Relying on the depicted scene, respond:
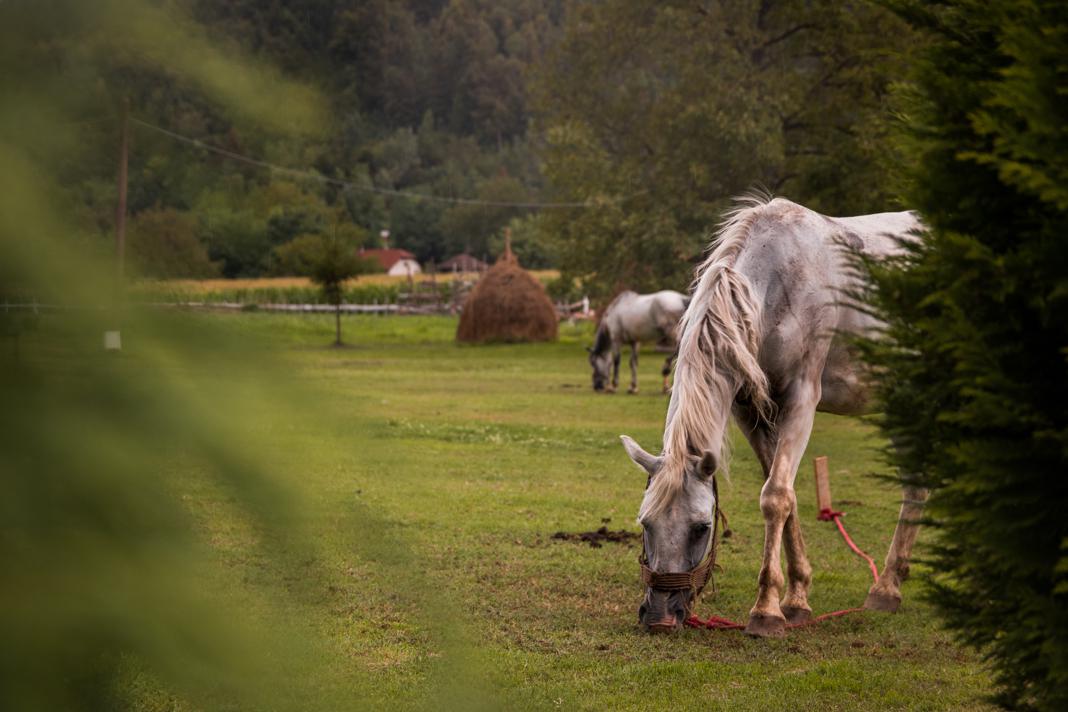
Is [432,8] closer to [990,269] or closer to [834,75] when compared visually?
[990,269]

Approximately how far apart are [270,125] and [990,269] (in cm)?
128

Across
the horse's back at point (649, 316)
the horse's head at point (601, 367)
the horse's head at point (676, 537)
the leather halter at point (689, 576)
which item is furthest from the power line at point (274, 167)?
the horse's back at point (649, 316)

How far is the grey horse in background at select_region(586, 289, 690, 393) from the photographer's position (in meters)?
20.7

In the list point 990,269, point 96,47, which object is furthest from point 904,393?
point 96,47

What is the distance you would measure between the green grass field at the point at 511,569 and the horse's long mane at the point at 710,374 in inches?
27.4

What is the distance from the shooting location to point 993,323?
1.61 metres

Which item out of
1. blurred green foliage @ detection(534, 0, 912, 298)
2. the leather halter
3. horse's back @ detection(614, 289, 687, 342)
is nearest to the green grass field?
the leather halter

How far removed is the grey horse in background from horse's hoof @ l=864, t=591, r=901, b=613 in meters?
15.0

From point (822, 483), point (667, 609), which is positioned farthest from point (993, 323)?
point (822, 483)

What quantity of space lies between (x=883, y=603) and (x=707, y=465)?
1.41 meters

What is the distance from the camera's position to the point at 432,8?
2.93 feet

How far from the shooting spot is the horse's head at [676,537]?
476cm

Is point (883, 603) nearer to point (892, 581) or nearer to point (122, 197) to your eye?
point (892, 581)

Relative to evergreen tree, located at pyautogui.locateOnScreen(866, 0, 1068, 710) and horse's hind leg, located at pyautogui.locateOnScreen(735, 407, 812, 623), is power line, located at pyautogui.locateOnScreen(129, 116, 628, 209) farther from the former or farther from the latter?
horse's hind leg, located at pyautogui.locateOnScreen(735, 407, 812, 623)
